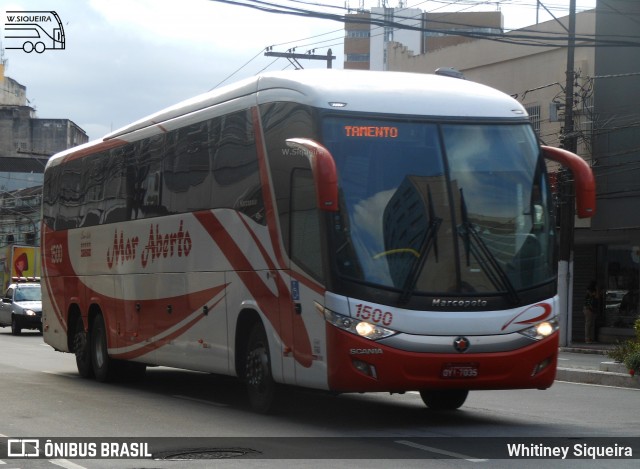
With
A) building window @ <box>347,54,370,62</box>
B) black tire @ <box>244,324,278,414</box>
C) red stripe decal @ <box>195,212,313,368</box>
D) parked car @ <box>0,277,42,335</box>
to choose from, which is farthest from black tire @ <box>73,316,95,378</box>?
building window @ <box>347,54,370,62</box>

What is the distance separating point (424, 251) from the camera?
37.7ft

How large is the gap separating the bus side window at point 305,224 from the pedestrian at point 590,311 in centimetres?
2273

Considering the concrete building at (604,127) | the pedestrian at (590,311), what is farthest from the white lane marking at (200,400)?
the pedestrian at (590,311)

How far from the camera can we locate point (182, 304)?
15469 mm

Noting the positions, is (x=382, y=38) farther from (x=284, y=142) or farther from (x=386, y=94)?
(x=386, y=94)

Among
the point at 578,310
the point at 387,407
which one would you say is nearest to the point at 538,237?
the point at 387,407

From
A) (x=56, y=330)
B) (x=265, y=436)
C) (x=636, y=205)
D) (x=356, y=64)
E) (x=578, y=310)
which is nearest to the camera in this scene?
(x=265, y=436)

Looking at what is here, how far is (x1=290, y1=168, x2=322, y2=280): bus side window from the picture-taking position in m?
11.7

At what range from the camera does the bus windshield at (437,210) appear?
37.5ft

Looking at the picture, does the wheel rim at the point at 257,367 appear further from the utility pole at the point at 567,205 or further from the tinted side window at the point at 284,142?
the utility pole at the point at 567,205

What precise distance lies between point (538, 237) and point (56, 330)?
456 inches

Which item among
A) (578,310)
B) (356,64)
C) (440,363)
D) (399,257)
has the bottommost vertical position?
(578,310)

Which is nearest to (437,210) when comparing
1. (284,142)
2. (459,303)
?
(459,303)

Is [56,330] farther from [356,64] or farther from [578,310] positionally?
[356,64]
